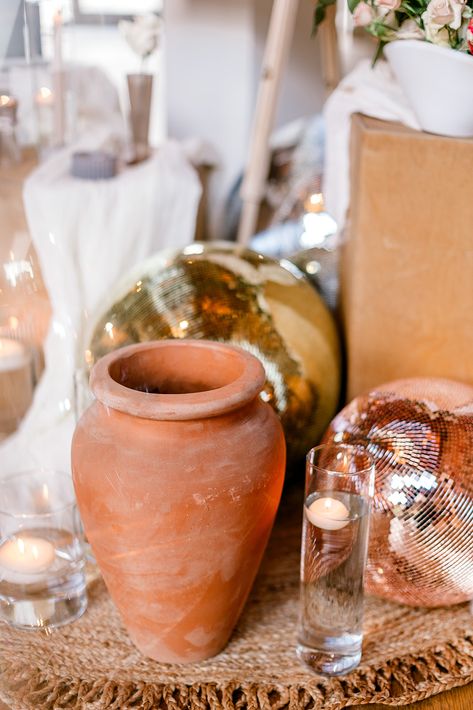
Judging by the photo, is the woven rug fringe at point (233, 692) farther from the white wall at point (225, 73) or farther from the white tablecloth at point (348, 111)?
the white wall at point (225, 73)

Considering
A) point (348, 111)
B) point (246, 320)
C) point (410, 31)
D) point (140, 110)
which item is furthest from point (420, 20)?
point (140, 110)

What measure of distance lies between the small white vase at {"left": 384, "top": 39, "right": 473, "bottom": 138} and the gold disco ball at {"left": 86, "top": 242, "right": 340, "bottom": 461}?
0.32 metres

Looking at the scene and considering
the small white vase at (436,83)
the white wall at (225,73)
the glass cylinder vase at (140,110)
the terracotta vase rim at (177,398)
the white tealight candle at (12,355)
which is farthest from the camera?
the white wall at (225,73)

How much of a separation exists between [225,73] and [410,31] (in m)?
1.85

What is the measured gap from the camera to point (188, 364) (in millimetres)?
968

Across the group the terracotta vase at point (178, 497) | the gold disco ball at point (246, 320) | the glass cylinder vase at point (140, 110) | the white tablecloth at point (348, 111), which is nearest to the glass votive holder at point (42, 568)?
the terracotta vase at point (178, 497)

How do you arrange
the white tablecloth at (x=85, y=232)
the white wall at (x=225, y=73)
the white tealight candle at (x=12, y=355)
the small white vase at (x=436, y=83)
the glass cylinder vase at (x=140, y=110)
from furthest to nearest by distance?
the white wall at (x=225, y=73) < the glass cylinder vase at (x=140, y=110) < the white tablecloth at (x=85, y=232) < the white tealight candle at (x=12, y=355) < the small white vase at (x=436, y=83)

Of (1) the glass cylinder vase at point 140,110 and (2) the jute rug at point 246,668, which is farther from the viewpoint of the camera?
(1) the glass cylinder vase at point 140,110

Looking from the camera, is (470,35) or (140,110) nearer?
(470,35)

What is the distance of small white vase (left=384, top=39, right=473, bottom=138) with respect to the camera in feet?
3.37

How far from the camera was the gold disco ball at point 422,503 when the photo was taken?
920 mm

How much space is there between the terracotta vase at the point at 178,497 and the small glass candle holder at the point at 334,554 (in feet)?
0.16

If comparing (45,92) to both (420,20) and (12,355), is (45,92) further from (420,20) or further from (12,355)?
(420,20)

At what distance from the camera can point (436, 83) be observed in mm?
1063
